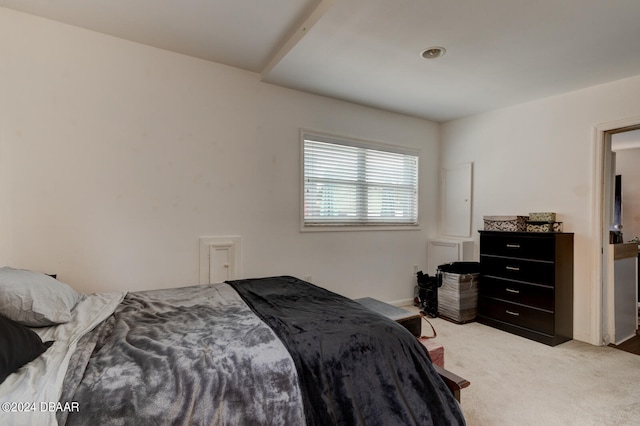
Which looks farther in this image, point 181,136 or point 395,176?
point 395,176

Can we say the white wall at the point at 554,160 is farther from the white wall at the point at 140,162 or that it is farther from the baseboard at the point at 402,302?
the white wall at the point at 140,162

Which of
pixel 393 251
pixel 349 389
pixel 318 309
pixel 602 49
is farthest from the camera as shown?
pixel 393 251

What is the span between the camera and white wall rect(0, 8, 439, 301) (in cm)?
221

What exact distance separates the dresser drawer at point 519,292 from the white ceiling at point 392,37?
2.06 metres

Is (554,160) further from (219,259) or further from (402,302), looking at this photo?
(219,259)

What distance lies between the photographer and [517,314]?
3078mm

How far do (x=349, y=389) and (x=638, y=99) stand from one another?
3.61 meters

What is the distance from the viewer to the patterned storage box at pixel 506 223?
3.23 metres

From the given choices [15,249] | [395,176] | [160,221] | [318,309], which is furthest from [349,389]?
[395,176]

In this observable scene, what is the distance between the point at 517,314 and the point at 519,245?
0.72 meters

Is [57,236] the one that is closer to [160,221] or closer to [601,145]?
[160,221]

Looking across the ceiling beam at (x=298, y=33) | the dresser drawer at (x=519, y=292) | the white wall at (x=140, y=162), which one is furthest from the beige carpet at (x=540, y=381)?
the ceiling beam at (x=298, y=33)

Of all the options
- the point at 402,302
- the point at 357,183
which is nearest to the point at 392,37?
the point at 357,183

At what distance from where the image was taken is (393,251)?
3.98 meters
